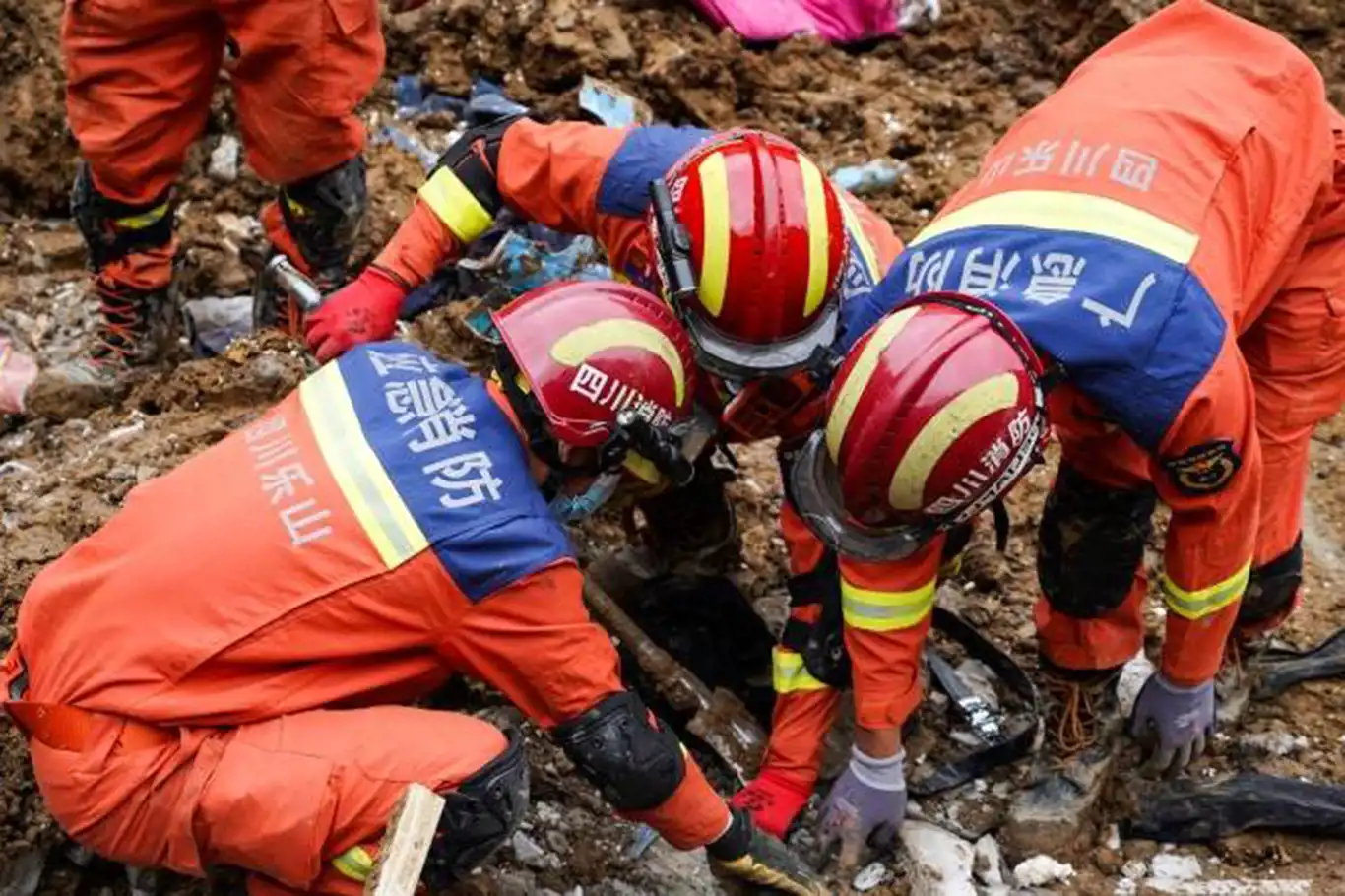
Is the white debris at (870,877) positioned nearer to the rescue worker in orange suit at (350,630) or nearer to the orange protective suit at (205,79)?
the rescue worker in orange suit at (350,630)

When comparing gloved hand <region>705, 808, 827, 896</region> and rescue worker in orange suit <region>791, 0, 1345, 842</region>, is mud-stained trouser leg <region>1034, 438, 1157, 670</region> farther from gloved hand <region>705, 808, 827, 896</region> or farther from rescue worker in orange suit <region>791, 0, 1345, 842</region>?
gloved hand <region>705, 808, 827, 896</region>

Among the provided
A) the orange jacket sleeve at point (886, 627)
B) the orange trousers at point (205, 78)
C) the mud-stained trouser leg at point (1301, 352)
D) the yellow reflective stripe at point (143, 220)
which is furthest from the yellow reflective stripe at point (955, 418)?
the yellow reflective stripe at point (143, 220)

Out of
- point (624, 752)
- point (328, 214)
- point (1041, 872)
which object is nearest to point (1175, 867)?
point (1041, 872)

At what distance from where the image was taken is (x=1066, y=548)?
3.53m

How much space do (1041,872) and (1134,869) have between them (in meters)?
0.23

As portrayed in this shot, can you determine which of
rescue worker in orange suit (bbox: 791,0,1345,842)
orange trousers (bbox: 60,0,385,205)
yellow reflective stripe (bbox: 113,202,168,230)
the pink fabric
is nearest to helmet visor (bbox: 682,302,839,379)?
rescue worker in orange suit (bbox: 791,0,1345,842)

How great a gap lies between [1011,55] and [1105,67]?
3315mm

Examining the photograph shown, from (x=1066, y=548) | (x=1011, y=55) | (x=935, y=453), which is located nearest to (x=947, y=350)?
(x=935, y=453)

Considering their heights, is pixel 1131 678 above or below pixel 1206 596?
below

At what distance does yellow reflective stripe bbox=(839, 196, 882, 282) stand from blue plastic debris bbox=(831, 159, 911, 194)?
2.09 meters

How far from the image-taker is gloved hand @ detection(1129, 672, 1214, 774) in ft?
11.5

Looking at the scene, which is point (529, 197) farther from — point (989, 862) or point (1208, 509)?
point (989, 862)

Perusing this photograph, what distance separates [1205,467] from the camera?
2.94 meters

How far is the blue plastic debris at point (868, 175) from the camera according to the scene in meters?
5.87
